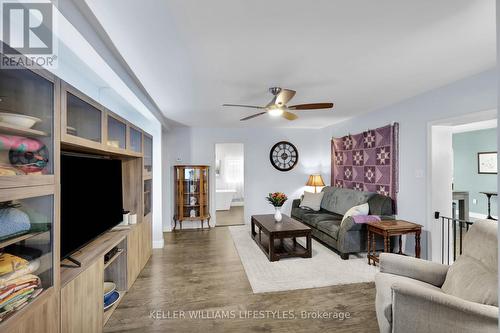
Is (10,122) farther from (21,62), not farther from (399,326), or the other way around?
(399,326)

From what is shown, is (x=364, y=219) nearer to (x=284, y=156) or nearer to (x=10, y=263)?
(x=284, y=156)

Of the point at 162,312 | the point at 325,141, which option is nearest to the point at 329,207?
the point at 325,141

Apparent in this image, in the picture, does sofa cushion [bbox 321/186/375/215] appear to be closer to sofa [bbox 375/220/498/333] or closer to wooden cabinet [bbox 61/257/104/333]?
sofa [bbox 375/220/498/333]

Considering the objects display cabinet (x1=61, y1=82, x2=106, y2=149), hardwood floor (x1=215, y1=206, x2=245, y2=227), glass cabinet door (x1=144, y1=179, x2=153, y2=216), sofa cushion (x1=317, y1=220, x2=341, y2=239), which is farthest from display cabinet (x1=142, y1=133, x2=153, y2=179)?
sofa cushion (x1=317, y1=220, x2=341, y2=239)

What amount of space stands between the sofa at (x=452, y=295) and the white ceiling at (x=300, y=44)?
1.52 meters

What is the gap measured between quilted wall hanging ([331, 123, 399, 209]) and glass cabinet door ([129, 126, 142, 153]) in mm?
3865

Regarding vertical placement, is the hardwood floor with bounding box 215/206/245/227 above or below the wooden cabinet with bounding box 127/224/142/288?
below

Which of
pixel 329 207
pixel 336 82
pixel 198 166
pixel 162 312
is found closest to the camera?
pixel 162 312

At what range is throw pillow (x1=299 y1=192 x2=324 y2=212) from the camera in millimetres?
5177

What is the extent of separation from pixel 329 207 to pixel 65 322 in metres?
4.50

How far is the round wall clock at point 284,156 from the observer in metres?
6.06

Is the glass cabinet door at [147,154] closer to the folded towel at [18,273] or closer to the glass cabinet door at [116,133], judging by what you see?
the glass cabinet door at [116,133]

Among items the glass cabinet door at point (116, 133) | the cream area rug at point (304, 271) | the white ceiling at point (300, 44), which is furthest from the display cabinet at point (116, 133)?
the cream area rug at point (304, 271)

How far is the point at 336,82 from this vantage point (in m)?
2.89
